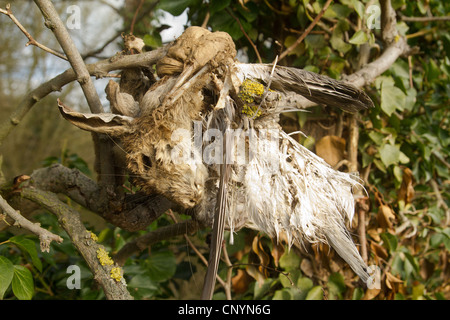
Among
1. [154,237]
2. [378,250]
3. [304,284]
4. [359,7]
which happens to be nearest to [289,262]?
[304,284]

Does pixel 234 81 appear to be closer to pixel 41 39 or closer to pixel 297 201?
pixel 297 201

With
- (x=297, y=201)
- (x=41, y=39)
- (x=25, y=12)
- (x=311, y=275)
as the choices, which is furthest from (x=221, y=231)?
(x=25, y=12)

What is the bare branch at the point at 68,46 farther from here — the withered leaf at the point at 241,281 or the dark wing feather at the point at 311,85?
the withered leaf at the point at 241,281

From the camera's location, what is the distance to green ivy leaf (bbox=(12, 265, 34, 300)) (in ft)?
1.97

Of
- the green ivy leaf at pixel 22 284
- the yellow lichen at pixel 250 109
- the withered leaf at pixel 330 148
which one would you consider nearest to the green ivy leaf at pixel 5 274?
the green ivy leaf at pixel 22 284

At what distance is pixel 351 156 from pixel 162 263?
23.1 inches

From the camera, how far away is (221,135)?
0.52 m

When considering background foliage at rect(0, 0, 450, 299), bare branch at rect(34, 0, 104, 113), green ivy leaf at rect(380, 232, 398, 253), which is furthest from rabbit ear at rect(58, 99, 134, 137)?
green ivy leaf at rect(380, 232, 398, 253)

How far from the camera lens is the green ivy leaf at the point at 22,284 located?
0.60 metres

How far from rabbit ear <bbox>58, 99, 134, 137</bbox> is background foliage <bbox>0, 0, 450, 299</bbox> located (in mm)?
389

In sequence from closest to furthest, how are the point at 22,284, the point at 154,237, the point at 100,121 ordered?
1. the point at 100,121
2. the point at 22,284
3. the point at 154,237

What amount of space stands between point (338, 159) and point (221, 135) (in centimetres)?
52

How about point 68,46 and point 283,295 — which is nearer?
point 68,46

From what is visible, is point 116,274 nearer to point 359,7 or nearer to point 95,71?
point 95,71
